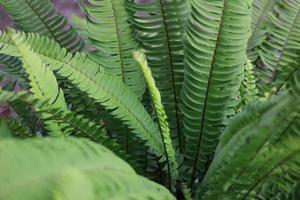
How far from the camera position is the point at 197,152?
2.48 ft

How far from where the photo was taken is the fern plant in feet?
1.47

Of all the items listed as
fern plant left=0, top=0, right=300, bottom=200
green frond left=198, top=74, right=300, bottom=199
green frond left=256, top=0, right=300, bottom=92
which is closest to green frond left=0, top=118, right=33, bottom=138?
fern plant left=0, top=0, right=300, bottom=200

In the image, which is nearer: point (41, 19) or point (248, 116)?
point (248, 116)

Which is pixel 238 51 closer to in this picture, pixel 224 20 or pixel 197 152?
pixel 224 20

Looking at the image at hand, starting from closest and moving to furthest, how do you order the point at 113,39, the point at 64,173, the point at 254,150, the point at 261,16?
the point at 64,173 → the point at 254,150 → the point at 113,39 → the point at 261,16

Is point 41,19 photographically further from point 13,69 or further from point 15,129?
point 15,129

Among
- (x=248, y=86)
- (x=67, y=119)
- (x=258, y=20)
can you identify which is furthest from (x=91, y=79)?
(x=258, y=20)

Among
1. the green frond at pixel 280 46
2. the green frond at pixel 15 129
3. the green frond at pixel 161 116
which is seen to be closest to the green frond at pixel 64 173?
the green frond at pixel 161 116

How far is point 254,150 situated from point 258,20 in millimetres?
395

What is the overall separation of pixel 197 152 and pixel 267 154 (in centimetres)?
23

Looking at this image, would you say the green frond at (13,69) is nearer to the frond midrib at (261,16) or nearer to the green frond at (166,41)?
the green frond at (166,41)

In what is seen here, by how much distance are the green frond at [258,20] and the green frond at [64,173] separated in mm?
413

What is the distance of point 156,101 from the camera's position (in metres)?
0.59

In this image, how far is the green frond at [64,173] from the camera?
39 centimetres
